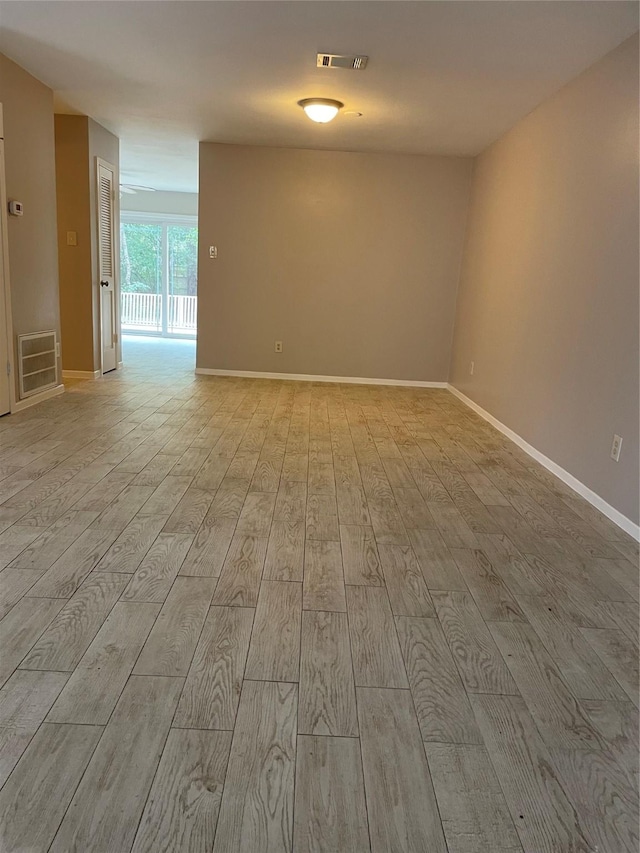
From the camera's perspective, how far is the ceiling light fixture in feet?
13.7

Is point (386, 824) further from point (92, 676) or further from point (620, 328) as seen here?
point (620, 328)

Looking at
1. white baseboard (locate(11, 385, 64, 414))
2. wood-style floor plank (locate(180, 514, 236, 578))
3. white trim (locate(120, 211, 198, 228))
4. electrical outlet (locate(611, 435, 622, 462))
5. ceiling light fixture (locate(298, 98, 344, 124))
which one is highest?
ceiling light fixture (locate(298, 98, 344, 124))

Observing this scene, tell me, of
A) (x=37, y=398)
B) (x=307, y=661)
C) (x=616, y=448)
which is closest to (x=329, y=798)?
(x=307, y=661)

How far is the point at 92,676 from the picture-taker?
1519 mm

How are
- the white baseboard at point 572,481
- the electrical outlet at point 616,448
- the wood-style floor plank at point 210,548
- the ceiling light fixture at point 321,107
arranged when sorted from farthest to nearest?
1. the ceiling light fixture at point 321,107
2. the electrical outlet at point 616,448
3. the white baseboard at point 572,481
4. the wood-style floor plank at point 210,548

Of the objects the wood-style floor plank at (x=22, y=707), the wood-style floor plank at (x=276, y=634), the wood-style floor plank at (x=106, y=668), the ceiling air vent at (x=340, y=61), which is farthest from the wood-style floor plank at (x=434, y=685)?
the ceiling air vent at (x=340, y=61)

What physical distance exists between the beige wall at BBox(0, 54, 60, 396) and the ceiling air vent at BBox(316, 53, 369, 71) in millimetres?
2140

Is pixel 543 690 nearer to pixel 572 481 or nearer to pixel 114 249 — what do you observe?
pixel 572 481

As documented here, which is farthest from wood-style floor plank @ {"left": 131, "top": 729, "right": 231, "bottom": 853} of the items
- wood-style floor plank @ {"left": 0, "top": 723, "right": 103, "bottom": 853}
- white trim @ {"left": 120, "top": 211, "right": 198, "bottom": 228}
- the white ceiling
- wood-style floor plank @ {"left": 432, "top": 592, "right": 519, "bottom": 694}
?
white trim @ {"left": 120, "top": 211, "right": 198, "bottom": 228}

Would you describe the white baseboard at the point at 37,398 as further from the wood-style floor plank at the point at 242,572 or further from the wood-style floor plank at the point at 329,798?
the wood-style floor plank at the point at 329,798

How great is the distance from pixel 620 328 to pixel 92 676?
282 centimetres

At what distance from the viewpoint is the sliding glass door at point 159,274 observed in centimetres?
973

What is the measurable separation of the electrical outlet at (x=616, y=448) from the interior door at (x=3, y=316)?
4001 mm

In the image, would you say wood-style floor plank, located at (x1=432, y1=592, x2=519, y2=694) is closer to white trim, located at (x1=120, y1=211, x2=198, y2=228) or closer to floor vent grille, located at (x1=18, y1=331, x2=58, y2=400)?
floor vent grille, located at (x1=18, y1=331, x2=58, y2=400)
